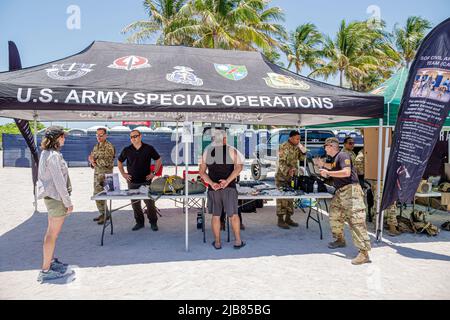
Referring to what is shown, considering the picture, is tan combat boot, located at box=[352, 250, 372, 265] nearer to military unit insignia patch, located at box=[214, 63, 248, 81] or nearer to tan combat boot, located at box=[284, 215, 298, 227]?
tan combat boot, located at box=[284, 215, 298, 227]

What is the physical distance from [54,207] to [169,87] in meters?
2.08

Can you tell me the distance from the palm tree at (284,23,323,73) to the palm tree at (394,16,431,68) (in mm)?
9117

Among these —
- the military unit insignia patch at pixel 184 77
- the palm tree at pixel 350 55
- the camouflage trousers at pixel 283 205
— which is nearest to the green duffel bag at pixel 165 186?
the military unit insignia patch at pixel 184 77

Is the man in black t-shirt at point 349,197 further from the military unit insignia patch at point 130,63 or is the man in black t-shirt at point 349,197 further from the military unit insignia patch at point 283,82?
the military unit insignia patch at point 130,63

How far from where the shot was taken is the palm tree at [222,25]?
16.6 meters

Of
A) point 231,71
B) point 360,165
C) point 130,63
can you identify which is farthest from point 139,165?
point 360,165

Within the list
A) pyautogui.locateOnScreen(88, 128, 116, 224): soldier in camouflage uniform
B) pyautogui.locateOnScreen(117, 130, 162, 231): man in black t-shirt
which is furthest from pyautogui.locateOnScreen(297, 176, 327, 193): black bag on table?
pyautogui.locateOnScreen(88, 128, 116, 224): soldier in camouflage uniform

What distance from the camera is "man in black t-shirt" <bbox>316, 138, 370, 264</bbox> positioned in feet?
13.9

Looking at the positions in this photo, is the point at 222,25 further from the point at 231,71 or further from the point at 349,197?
the point at 349,197
